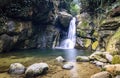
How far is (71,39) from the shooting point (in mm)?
29219

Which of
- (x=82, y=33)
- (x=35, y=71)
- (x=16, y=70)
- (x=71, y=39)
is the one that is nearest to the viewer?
(x=35, y=71)

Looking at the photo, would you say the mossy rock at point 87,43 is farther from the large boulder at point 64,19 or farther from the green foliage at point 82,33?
the large boulder at point 64,19

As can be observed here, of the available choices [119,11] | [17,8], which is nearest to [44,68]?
[119,11]

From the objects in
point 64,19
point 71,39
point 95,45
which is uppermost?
point 64,19

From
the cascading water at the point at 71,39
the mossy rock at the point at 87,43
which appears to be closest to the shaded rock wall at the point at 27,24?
the cascading water at the point at 71,39

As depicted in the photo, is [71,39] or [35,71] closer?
[35,71]

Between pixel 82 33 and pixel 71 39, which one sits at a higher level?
pixel 82 33

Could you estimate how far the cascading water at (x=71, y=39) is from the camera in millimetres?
28047

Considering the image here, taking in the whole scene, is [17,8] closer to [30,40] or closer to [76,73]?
[30,40]

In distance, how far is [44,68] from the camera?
35.1 feet

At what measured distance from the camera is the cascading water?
2805 centimetres

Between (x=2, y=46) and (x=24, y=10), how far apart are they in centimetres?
511

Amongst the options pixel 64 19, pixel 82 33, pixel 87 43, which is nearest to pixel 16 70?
pixel 87 43

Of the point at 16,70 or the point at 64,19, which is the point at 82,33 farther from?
the point at 16,70
